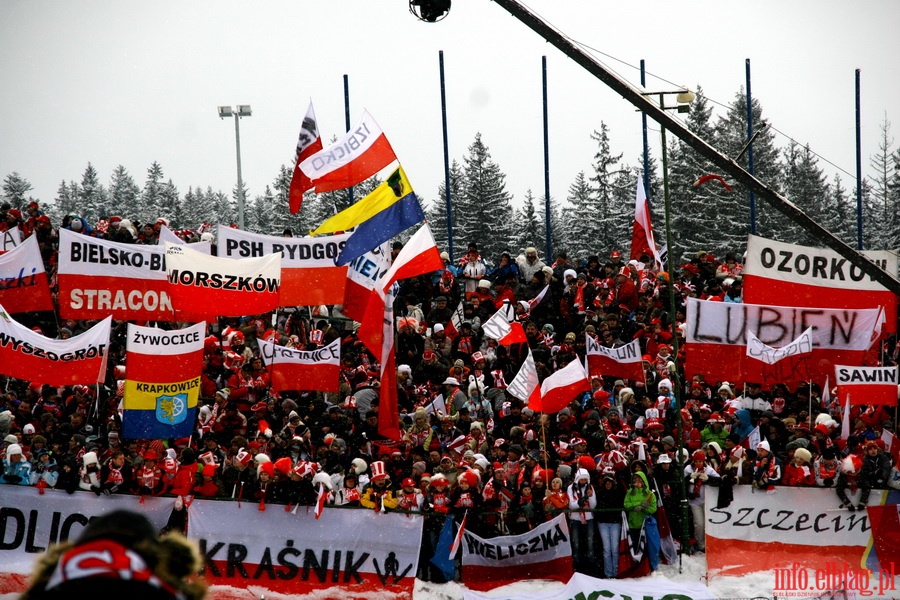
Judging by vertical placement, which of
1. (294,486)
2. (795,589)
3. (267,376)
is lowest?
(795,589)

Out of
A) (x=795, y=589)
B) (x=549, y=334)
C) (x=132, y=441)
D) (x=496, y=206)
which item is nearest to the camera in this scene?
(x=795, y=589)

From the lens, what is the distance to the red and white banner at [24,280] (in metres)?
19.1

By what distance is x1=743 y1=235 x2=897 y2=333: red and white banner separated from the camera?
15.9 meters

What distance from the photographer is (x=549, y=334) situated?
19.5 m

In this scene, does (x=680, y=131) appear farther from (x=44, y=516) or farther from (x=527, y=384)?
(x=44, y=516)

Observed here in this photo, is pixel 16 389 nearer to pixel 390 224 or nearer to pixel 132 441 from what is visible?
pixel 132 441

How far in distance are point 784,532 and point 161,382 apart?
869 cm

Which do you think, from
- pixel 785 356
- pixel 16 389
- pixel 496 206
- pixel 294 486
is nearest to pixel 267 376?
pixel 294 486

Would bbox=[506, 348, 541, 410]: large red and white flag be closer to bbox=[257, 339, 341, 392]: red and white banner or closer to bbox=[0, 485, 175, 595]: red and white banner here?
bbox=[257, 339, 341, 392]: red and white banner

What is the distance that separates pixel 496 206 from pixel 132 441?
52.3m

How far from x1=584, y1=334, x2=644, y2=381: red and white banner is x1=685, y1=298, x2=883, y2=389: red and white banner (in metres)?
0.81

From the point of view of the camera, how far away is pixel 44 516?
14438 millimetres

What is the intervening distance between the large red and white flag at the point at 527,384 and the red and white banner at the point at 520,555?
2269 millimetres

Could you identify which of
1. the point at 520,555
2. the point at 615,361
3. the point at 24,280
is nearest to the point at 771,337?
the point at 615,361
